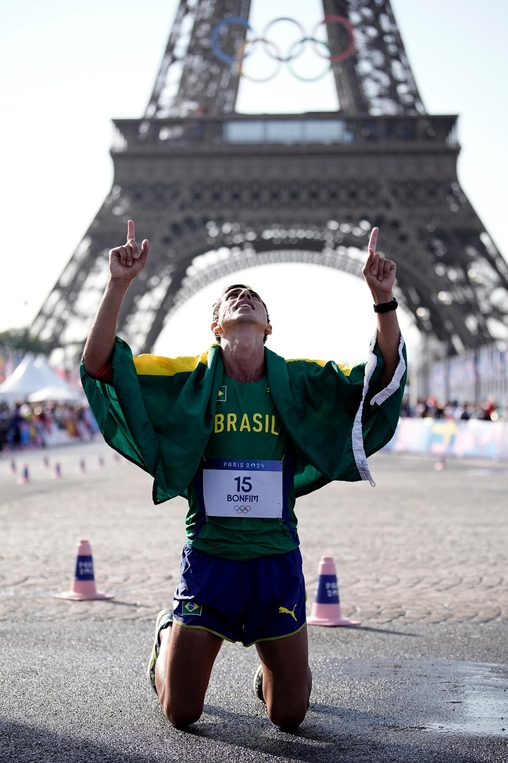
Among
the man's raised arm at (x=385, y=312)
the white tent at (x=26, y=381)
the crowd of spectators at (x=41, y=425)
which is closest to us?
the man's raised arm at (x=385, y=312)

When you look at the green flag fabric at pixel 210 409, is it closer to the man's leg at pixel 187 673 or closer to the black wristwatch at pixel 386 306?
the black wristwatch at pixel 386 306

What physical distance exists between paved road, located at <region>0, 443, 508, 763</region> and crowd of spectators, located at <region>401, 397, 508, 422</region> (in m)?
15.5

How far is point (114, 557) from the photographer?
8.39 meters

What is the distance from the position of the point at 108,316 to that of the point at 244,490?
779 mm

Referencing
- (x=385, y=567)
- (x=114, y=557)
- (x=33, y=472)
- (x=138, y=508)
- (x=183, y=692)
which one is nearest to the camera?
(x=183, y=692)

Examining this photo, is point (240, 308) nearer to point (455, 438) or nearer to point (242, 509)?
point (242, 509)

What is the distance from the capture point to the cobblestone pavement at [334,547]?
6.39 meters

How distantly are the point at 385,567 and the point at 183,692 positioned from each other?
4247 mm

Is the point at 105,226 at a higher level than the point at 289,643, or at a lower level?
higher

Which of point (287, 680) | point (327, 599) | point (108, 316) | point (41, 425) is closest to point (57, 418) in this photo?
point (41, 425)

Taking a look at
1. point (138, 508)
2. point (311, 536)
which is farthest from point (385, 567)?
point (138, 508)

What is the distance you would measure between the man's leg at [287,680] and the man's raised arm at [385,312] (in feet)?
3.27

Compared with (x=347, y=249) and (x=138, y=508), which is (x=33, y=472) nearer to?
(x=138, y=508)

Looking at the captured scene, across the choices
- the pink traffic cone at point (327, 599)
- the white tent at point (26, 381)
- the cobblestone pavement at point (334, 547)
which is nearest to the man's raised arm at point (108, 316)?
the pink traffic cone at point (327, 599)
